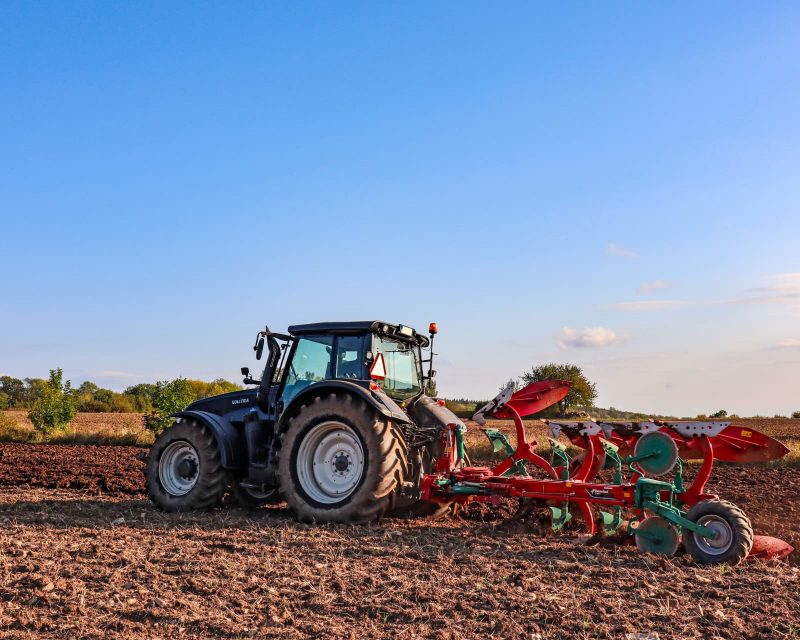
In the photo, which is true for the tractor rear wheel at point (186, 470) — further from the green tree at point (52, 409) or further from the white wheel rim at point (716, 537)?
the green tree at point (52, 409)

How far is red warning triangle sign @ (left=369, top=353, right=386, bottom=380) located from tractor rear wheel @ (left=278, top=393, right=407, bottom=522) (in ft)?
1.59

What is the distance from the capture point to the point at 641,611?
4.49 m

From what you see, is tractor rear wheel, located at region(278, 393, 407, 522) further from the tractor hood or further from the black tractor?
the tractor hood

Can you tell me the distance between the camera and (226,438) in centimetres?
845

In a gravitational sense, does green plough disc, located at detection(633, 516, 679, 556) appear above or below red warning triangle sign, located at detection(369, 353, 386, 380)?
below

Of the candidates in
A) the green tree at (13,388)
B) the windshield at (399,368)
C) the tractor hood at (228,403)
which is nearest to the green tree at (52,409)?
the tractor hood at (228,403)

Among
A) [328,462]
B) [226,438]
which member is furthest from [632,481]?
[226,438]

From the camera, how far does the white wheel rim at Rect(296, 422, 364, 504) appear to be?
759cm

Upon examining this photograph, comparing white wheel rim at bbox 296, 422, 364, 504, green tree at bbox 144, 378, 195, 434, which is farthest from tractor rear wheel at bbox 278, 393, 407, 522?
green tree at bbox 144, 378, 195, 434

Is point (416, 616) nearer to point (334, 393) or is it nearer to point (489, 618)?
point (489, 618)

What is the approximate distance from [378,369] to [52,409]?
20503 millimetres

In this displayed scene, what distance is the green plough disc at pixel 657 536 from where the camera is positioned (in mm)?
6113

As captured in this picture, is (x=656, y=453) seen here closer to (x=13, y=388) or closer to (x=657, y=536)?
(x=657, y=536)

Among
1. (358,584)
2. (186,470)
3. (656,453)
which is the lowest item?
(358,584)
